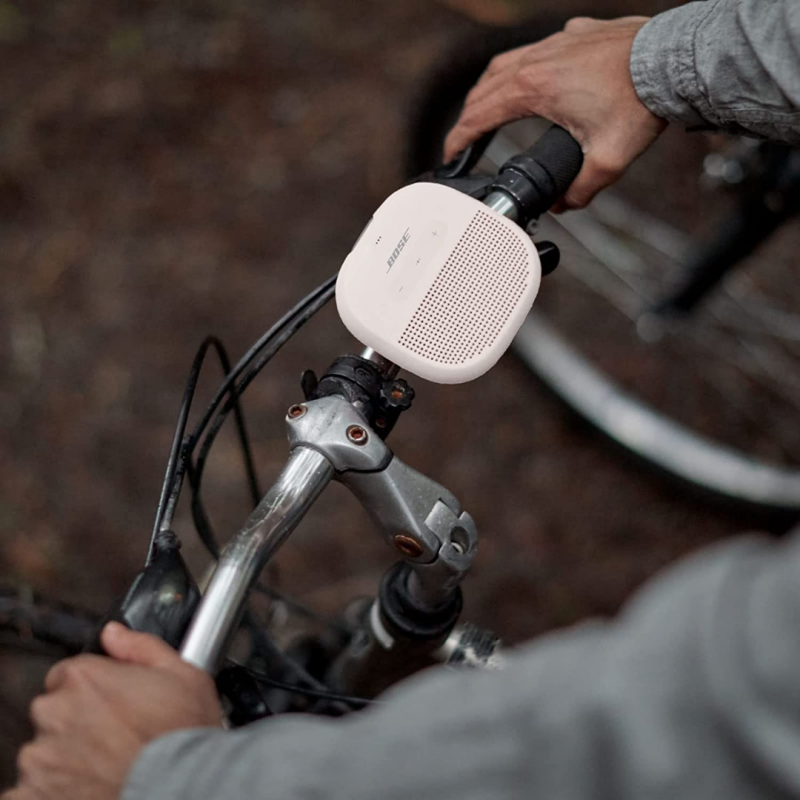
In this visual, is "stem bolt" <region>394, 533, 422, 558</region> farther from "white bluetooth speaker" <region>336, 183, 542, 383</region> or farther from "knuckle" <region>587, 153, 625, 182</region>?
"knuckle" <region>587, 153, 625, 182</region>

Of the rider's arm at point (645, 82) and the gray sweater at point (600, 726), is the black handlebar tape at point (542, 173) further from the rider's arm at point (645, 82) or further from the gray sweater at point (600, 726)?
the gray sweater at point (600, 726)

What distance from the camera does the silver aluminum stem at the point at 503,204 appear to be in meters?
0.60

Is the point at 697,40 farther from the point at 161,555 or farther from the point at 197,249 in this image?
the point at 197,249

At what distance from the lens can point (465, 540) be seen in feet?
1.81

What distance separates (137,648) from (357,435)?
0.58ft

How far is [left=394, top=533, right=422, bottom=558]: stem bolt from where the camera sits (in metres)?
0.54

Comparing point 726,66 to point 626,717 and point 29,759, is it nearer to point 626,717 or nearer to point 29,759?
point 626,717

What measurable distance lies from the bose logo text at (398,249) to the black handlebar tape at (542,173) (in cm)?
10

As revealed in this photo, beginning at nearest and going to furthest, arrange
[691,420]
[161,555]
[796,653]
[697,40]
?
[796,653], [161,555], [697,40], [691,420]

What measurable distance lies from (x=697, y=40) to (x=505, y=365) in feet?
2.69

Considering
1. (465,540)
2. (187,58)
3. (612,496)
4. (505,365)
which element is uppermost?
(465,540)

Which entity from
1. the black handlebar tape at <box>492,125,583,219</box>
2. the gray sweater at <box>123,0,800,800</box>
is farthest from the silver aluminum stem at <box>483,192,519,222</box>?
the gray sweater at <box>123,0,800,800</box>

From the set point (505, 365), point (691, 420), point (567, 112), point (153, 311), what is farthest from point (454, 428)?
point (567, 112)

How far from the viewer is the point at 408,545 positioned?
0.55 metres
